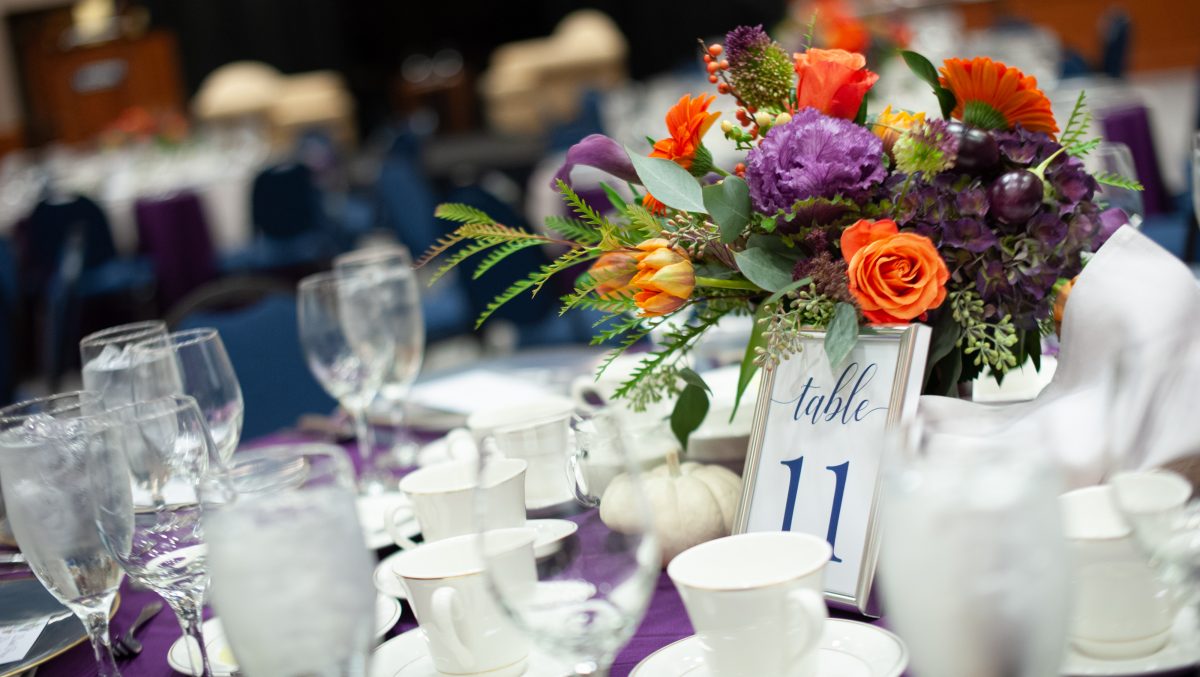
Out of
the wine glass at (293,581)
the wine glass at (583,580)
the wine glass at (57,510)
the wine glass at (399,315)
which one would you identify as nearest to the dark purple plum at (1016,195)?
the wine glass at (583,580)

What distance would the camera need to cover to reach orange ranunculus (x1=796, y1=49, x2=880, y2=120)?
1001 millimetres

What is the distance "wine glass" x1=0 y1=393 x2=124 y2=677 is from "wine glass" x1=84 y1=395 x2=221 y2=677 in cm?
1

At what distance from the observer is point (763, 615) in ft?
2.46

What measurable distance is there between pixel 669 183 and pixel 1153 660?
514 mm

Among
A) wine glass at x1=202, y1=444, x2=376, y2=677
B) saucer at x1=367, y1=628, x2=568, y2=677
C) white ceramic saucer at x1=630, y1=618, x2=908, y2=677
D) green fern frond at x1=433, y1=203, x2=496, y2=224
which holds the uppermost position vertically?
green fern frond at x1=433, y1=203, x2=496, y2=224

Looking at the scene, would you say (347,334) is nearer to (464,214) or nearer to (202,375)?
(202,375)

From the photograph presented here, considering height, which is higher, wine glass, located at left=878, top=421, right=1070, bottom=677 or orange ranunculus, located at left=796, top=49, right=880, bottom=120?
orange ranunculus, located at left=796, top=49, right=880, bottom=120

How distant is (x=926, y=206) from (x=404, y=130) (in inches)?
296

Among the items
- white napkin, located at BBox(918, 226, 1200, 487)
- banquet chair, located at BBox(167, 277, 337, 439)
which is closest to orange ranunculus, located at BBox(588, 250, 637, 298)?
white napkin, located at BBox(918, 226, 1200, 487)

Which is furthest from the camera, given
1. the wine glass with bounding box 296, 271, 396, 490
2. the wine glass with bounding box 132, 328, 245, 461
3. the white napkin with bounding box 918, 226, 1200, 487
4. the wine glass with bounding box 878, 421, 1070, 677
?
the wine glass with bounding box 296, 271, 396, 490

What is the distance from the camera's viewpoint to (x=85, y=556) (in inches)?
36.5

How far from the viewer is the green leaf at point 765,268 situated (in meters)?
0.97

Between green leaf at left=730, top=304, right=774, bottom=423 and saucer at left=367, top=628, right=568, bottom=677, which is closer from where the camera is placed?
saucer at left=367, top=628, right=568, bottom=677

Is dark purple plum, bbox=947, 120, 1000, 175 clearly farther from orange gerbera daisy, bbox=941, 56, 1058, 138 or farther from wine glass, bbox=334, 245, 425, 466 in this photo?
wine glass, bbox=334, 245, 425, 466
